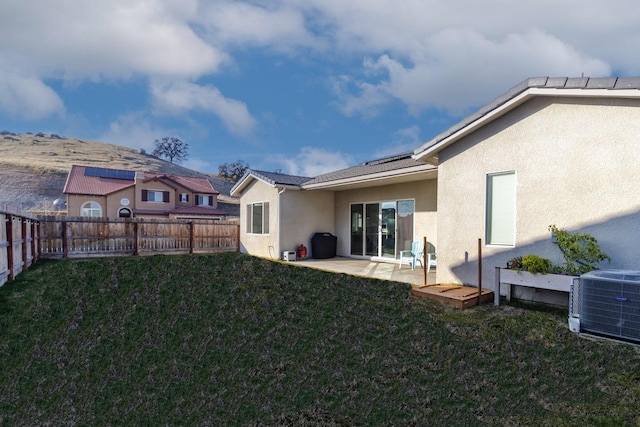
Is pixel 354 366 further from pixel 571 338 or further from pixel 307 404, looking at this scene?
pixel 571 338

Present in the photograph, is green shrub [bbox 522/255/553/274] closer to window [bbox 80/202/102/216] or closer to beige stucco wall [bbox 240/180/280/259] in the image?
beige stucco wall [bbox 240/180/280/259]

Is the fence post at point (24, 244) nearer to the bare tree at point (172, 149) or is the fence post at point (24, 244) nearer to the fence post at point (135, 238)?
the fence post at point (135, 238)

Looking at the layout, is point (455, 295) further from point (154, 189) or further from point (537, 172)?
point (154, 189)

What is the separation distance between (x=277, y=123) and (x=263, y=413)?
40.6 meters

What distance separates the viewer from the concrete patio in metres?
8.31

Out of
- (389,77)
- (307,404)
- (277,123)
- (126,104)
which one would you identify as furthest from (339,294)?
(126,104)

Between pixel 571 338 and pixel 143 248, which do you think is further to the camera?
pixel 143 248

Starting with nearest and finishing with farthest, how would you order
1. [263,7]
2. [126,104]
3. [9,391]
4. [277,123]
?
[9,391], [263,7], [277,123], [126,104]

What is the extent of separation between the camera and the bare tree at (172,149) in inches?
3354

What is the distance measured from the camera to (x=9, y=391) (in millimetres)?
4062

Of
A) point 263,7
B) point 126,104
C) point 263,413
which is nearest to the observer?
point 263,413

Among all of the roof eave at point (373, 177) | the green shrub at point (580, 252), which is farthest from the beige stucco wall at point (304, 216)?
the green shrub at point (580, 252)

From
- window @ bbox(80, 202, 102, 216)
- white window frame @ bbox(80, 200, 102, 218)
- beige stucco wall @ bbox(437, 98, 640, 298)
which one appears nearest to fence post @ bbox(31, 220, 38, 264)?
beige stucco wall @ bbox(437, 98, 640, 298)

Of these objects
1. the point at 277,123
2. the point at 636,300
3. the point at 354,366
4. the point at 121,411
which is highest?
the point at 277,123
